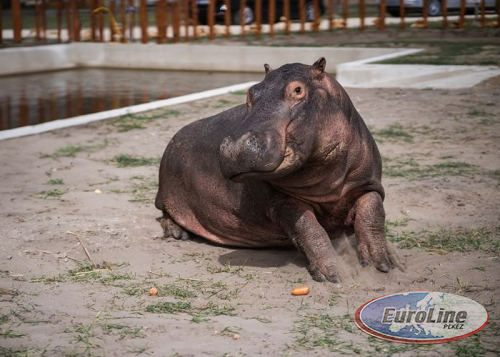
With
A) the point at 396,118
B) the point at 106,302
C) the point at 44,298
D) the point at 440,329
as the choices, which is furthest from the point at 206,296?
the point at 396,118

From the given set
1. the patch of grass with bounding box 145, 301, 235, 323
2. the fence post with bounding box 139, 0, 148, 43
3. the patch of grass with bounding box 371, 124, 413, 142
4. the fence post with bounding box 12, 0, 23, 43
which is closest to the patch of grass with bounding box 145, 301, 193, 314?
the patch of grass with bounding box 145, 301, 235, 323

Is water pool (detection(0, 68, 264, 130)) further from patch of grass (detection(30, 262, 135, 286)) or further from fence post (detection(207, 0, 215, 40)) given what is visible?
patch of grass (detection(30, 262, 135, 286))

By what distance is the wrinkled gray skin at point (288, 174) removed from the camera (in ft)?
14.0

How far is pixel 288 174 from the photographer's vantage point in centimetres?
448

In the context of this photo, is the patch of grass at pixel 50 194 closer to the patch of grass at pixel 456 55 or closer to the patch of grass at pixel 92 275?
the patch of grass at pixel 92 275

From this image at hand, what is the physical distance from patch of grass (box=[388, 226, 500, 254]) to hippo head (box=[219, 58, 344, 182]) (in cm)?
109

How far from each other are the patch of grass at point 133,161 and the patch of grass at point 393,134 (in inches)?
83.9

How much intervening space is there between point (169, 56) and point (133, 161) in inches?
389

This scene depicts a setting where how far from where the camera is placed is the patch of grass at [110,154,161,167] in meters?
7.71

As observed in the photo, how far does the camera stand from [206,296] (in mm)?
4469

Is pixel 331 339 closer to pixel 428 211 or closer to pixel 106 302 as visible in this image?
pixel 106 302

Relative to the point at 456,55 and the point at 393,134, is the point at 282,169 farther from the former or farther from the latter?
the point at 456,55

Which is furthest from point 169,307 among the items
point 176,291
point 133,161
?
point 133,161

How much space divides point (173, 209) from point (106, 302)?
149 cm
